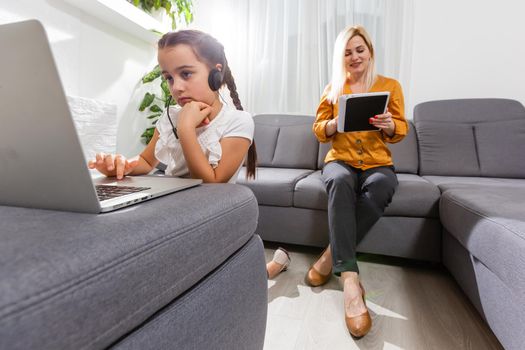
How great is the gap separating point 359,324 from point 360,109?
28.4 inches

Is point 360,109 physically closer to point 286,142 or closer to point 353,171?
point 353,171

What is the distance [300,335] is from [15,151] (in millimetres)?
789

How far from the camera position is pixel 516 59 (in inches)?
71.4

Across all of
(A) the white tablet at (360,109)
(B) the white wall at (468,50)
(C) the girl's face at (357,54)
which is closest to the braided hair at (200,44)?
(A) the white tablet at (360,109)

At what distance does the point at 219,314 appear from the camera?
0.45m

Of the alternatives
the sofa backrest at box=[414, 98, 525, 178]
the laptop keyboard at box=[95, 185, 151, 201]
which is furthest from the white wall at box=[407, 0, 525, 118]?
the laptop keyboard at box=[95, 185, 151, 201]

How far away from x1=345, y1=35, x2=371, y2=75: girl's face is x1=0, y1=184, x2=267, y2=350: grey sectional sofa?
1011 millimetres

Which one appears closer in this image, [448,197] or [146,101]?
[448,197]

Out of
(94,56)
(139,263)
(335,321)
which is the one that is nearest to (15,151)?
(139,263)

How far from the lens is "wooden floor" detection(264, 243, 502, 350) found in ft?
2.62

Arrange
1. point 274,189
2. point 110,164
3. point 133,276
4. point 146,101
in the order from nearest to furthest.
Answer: point 133,276
point 110,164
point 274,189
point 146,101

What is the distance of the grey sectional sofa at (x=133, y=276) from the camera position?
221mm

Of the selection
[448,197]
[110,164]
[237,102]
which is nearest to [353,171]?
[448,197]

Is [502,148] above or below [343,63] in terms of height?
below
